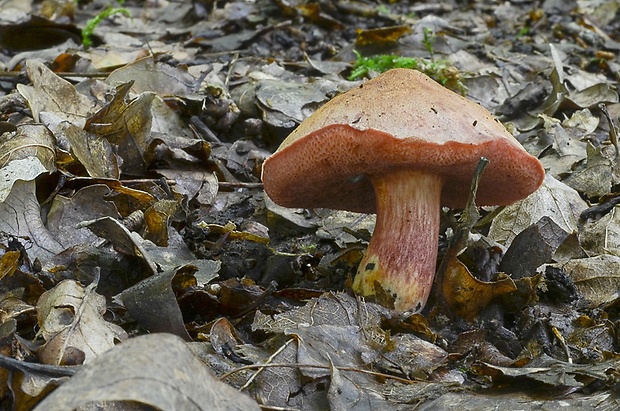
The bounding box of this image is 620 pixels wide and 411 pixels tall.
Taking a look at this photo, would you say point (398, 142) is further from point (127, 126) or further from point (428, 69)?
point (428, 69)

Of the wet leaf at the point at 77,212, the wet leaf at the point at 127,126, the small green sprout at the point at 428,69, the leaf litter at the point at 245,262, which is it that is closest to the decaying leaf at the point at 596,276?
the leaf litter at the point at 245,262

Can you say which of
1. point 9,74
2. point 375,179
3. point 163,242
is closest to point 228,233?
point 163,242

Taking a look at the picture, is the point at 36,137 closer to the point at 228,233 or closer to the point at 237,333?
the point at 228,233

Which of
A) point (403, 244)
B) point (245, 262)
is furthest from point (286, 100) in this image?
point (403, 244)

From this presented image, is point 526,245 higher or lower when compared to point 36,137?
lower

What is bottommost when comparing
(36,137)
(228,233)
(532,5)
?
(532,5)

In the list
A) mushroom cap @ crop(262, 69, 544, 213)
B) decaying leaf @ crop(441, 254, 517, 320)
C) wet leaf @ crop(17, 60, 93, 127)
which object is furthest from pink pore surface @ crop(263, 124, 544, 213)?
wet leaf @ crop(17, 60, 93, 127)

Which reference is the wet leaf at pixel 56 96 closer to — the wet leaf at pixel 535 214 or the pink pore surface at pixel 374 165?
the pink pore surface at pixel 374 165
